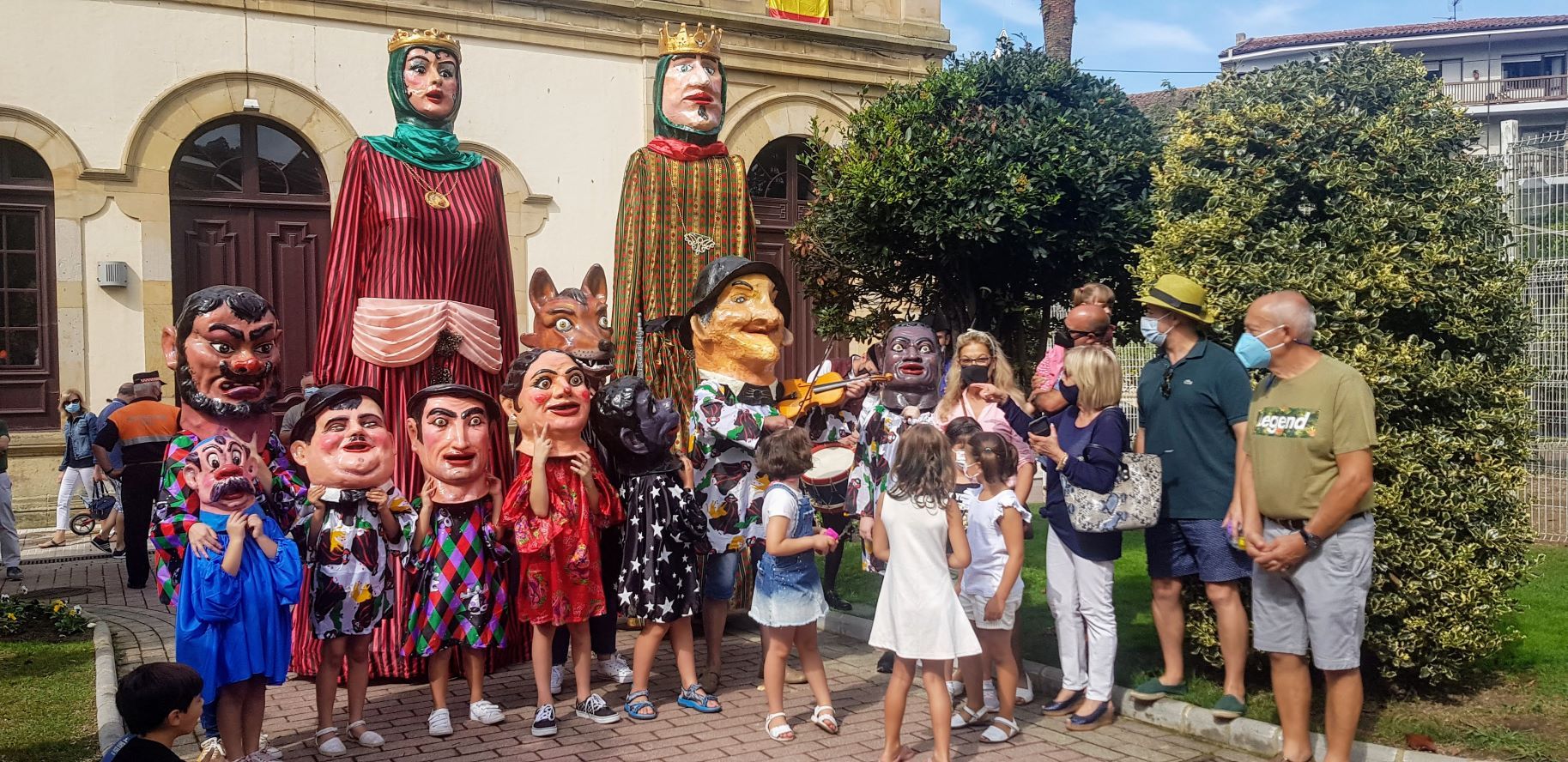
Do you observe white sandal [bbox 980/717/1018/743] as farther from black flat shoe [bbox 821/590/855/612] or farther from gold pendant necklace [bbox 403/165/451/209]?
gold pendant necklace [bbox 403/165/451/209]

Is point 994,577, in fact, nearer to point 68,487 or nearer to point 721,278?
point 721,278

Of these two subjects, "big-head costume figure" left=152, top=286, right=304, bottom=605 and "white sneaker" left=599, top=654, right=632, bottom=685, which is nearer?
"big-head costume figure" left=152, top=286, right=304, bottom=605

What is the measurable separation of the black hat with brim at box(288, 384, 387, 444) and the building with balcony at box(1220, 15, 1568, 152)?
39.6m

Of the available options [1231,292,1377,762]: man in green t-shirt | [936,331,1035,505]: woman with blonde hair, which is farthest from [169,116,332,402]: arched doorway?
[1231,292,1377,762]: man in green t-shirt

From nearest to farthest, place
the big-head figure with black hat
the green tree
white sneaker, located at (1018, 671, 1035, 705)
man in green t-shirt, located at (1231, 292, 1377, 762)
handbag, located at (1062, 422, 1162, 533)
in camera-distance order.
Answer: man in green t-shirt, located at (1231, 292, 1377, 762)
handbag, located at (1062, 422, 1162, 533)
white sneaker, located at (1018, 671, 1035, 705)
the big-head figure with black hat
the green tree

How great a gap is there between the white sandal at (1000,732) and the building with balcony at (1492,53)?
38.7 metres

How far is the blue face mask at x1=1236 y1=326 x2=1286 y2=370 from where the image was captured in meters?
4.70

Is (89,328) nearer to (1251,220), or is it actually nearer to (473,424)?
(473,424)

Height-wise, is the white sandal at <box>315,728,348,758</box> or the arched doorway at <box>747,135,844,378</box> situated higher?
the arched doorway at <box>747,135,844,378</box>

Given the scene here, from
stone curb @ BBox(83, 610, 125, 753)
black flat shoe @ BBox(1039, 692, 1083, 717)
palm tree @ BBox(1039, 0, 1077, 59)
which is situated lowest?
black flat shoe @ BBox(1039, 692, 1083, 717)

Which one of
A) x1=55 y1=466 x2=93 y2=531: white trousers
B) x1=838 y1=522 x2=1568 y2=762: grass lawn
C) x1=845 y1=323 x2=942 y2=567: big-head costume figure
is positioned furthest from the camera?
x1=55 y1=466 x2=93 y2=531: white trousers

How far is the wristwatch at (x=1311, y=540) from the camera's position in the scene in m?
4.53

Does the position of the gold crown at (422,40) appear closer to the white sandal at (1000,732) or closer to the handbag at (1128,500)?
the handbag at (1128,500)

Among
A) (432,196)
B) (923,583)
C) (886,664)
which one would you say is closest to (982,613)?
(923,583)
